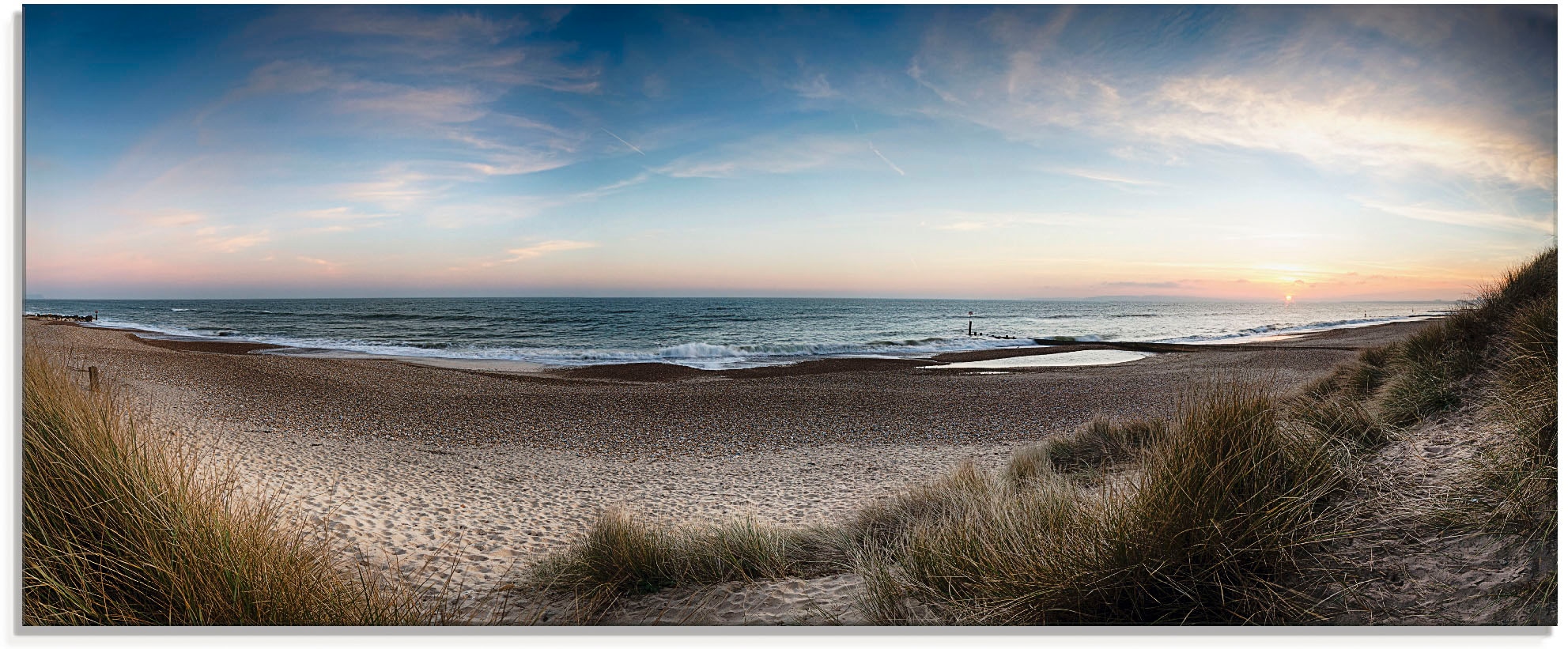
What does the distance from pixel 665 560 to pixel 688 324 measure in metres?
13.0

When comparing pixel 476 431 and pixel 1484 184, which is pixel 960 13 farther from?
pixel 476 431

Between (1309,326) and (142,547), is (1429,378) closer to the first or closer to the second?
(1309,326)

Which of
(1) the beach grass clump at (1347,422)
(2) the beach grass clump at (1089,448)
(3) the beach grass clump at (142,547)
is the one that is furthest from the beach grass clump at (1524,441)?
(3) the beach grass clump at (142,547)

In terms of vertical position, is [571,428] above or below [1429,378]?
below

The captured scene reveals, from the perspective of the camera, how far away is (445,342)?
1107 cm

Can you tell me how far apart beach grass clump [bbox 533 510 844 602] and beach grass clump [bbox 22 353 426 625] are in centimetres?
56

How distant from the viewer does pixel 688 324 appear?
1549 centimetres

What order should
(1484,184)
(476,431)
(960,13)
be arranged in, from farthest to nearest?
1. (476,431)
2. (960,13)
3. (1484,184)

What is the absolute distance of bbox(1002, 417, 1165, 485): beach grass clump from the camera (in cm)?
376

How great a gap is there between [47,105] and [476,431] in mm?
3943

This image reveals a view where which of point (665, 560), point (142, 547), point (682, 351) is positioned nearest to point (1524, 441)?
point (665, 560)

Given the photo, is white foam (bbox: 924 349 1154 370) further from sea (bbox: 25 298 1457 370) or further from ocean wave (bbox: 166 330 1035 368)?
ocean wave (bbox: 166 330 1035 368)

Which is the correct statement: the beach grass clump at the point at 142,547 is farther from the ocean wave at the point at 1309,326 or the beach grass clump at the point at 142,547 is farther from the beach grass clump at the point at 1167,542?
the ocean wave at the point at 1309,326

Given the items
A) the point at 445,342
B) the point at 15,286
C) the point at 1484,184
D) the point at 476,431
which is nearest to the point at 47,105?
the point at 15,286
